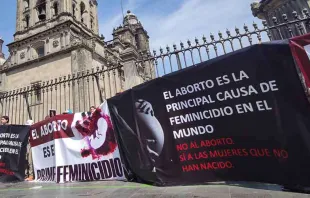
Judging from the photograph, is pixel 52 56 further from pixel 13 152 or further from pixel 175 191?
pixel 175 191

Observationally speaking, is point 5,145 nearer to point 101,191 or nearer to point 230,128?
point 101,191

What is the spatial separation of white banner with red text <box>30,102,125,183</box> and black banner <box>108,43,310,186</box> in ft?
2.42

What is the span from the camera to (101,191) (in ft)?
13.9

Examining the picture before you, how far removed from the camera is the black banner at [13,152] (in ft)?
22.1

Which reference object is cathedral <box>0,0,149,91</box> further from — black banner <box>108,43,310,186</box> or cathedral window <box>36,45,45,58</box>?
black banner <box>108,43,310,186</box>

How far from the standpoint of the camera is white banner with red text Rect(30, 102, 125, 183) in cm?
538

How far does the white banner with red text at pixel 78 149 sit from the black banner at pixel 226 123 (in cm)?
74

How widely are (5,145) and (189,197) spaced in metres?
6.49

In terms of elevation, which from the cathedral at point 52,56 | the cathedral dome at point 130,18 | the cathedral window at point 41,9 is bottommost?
the cathedral at point 52,56

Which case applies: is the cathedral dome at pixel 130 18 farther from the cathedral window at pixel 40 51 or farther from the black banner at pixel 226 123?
the black banner at pixel 226 123

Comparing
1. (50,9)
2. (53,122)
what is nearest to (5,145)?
(53,122)

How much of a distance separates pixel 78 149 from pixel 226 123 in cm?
400

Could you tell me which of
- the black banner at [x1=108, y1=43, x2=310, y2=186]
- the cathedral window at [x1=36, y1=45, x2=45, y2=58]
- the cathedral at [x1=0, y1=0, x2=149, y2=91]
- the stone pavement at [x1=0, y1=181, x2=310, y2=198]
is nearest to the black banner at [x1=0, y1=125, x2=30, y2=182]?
the stone pavement at [x1=0, y1=181, x2=310, y2=198]

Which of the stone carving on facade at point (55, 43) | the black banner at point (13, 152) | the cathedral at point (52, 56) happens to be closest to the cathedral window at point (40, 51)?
the cathedral at point (52, 56)
